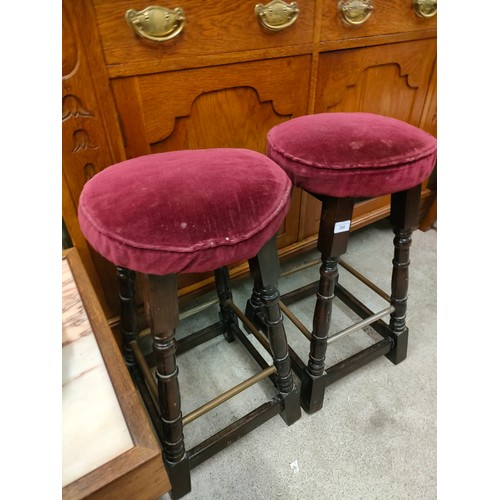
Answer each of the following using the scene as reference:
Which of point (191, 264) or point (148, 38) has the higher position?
point (148, 38)

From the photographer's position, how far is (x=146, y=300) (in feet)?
2.03

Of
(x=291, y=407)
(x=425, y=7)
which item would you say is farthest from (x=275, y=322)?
(x=425, y=7)

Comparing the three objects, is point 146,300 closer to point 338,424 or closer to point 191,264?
point 191,264

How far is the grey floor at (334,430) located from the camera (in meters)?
0.88

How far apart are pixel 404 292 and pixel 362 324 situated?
0.51ft

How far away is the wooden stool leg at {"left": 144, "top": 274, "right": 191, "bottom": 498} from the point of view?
1.96 ft

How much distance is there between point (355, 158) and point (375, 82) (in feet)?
2.25

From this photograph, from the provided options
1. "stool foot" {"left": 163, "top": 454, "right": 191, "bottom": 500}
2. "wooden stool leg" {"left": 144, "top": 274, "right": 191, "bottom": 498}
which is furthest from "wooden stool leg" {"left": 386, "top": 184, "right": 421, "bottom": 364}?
"stool foot" {"left": 163, "top": 454, "right": 191, "bottom": 500}

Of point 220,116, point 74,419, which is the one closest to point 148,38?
point 220,116

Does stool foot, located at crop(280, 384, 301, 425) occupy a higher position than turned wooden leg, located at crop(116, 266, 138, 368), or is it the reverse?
turned wooden leg, located at crop(116, 266, 138, 368)

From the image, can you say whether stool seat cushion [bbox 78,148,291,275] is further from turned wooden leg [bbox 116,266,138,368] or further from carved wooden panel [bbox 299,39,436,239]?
carved wooden panel [bbox 299,39,436,239]

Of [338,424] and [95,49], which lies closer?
[95,49]

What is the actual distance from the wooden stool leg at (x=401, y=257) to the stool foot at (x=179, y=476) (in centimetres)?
68

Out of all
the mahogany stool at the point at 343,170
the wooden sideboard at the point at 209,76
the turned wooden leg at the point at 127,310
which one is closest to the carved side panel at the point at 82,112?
the wooden sideboard at the point at 209,76
